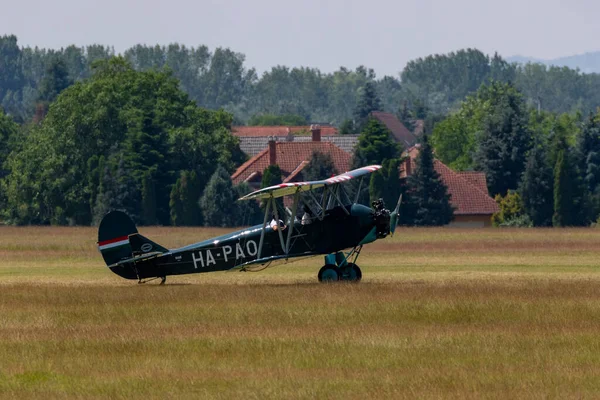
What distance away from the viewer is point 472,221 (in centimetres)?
7425

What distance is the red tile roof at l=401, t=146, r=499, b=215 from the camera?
74438mm

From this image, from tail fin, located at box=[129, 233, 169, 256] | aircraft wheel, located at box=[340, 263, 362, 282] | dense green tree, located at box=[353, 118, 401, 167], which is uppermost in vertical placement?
dense green tree, located at box=[353, 118, 401, 167]

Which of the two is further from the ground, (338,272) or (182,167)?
(182,167)

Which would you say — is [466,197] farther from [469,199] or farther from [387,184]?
[387,184]

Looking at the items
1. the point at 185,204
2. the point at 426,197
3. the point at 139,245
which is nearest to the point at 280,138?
the point at 185,204

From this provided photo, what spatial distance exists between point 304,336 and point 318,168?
2309 inches

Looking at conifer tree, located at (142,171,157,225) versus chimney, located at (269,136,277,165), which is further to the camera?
chimney, located at (269,136,277,165)

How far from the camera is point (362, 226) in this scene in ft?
82.2

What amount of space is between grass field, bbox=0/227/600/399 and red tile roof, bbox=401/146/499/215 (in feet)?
146

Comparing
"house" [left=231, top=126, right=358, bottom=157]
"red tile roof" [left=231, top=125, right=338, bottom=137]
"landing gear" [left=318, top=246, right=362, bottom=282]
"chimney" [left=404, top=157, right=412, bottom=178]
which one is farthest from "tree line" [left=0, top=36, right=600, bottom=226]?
"red tile roof" [left=231, top=125, right=338, bottom=137]

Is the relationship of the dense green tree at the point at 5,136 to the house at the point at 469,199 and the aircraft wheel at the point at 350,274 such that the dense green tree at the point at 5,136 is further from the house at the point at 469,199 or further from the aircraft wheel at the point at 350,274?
the aircraft wheel at the point at 350,274

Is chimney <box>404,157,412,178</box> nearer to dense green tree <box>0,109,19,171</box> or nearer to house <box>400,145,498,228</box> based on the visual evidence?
house <box>400,145,498,228</box>

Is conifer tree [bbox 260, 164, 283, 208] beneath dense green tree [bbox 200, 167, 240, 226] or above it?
above

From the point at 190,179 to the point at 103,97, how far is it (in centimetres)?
1075
